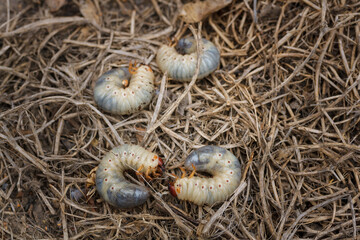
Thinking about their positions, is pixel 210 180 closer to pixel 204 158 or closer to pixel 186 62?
pixel 204 158

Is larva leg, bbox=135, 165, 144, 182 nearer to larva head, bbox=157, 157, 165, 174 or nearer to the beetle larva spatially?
larva head, bbox=157, 157, 165, 174

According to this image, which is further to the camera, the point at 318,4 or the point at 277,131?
the point at 318,4

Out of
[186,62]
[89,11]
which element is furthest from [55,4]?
[186,62]

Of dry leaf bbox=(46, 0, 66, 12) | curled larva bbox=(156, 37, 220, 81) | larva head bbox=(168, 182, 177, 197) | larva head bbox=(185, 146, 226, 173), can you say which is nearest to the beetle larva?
curled larva bbox=(156, 37, 220, 81)

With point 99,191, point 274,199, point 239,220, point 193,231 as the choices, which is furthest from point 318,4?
point 99,191

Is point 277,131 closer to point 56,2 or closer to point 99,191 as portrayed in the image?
point 99,191
